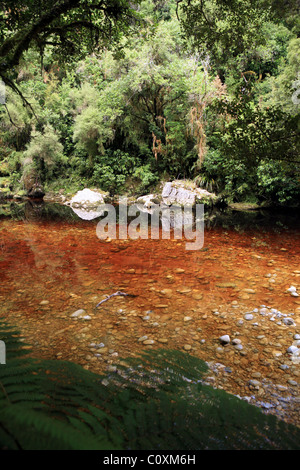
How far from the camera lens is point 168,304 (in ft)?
12.9

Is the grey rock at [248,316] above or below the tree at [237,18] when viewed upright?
below

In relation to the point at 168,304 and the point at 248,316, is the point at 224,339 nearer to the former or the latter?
the point at 248,316

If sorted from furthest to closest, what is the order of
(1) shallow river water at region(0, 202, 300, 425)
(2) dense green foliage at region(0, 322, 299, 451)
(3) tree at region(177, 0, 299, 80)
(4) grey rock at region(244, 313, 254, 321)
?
(3) tree at region(177, 0, 299, 80) → (4) grey rock at region(244, 313, 254, 321) → (1) shallow river water at region(0, 202, 300, 425) → (2) dense green foliage at region(0, 322, 299, 451)

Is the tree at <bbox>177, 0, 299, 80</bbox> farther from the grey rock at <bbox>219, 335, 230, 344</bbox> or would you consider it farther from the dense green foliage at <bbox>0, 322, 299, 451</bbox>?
the dense green foliage at <bbox>0, 322, 299, 451</bbox>

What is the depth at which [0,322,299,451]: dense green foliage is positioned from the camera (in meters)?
0.73

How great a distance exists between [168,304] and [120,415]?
8.90ft

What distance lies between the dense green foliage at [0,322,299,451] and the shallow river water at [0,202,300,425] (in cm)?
82

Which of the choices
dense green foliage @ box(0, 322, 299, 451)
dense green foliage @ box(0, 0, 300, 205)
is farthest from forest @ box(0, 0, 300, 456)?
dense green foliage @ box(0, 0, 300, 205)

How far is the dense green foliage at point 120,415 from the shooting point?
73 centimetres

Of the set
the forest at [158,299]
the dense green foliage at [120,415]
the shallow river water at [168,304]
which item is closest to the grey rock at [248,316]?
the shallow river water at [168,304]

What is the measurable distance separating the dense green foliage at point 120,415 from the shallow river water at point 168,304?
816 mm

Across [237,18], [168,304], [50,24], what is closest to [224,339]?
[168,304]

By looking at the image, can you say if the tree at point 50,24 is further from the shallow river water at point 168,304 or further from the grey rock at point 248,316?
the grey rock at point 248,316
